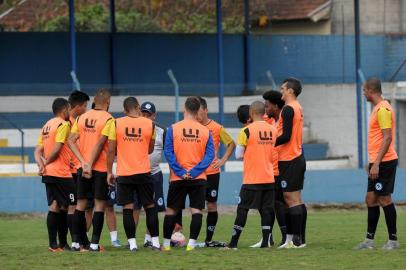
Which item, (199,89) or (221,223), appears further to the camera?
(199,89)

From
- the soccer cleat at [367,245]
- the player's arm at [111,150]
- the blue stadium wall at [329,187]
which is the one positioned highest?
the player's arm at [111,150]

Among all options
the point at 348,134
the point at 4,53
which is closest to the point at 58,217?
the point at 348,134

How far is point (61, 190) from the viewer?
1455 centimetres

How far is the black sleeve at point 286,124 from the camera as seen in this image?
14.6m

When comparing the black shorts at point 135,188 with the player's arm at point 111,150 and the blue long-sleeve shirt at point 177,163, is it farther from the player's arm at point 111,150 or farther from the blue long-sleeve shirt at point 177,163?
the blue long-sleeve shirt at point 177,163

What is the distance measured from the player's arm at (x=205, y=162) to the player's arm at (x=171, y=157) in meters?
0.11

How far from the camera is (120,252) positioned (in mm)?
14141

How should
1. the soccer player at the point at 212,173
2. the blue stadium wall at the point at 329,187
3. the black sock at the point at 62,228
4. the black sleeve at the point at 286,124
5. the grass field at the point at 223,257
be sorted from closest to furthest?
1. the grass field at the point at 223,257
2. the black sleeve at the point at 286,124
3. the black sock at the point at 62,228
4. the soccer player at the point at 212,173
5. the blue stadium wall at the point at 329,187

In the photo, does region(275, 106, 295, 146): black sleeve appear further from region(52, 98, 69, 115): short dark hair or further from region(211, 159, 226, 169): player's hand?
region(52, 98, 69, 115): short dark hair

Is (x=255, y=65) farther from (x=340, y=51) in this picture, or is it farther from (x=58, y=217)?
(x=58, y=217)

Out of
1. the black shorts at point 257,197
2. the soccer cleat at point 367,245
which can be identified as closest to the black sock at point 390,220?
the soccer cleat at point 367,245

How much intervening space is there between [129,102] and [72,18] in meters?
13.2

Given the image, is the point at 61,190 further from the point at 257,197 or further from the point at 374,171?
the point at 374,171

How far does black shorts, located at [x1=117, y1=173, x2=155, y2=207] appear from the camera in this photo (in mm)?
14266
